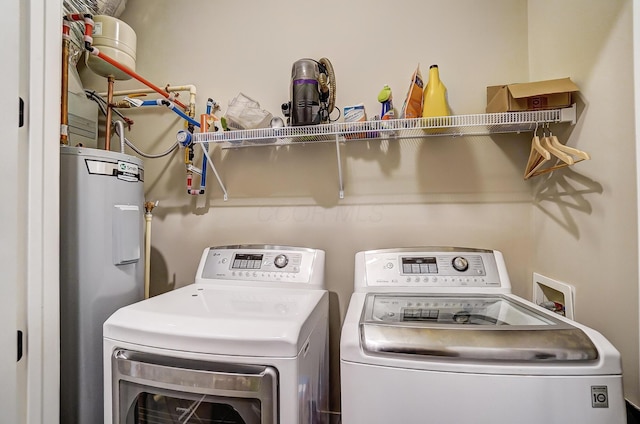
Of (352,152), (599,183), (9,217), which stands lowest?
(9,217)

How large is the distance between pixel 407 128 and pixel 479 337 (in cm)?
92

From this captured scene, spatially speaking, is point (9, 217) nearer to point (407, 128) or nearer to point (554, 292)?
point (407, 128)

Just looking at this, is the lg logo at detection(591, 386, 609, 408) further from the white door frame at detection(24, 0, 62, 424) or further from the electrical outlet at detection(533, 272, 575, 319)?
the white door frame at detection(24, 0, 62, 424)

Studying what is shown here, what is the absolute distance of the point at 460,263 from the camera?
1320 millimetres

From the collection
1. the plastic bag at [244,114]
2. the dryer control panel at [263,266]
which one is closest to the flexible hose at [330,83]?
the plastic bag at [244,114]

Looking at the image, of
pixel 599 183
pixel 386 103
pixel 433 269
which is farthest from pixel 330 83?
pixel 599 183

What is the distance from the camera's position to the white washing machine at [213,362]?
83 centimetres

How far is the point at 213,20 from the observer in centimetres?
183

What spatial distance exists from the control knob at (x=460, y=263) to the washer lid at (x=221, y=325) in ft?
2.12

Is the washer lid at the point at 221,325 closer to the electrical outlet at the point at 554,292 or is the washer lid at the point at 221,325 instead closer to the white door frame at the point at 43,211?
the white door frame at the point at 43,211

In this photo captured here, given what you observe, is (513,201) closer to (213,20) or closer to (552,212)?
(552,212)

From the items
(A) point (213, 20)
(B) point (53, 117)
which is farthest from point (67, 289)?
(A) point (213, 20)

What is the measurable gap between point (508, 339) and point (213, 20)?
2.19 metres

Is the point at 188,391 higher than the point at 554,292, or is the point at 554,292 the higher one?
the point at 554,292
